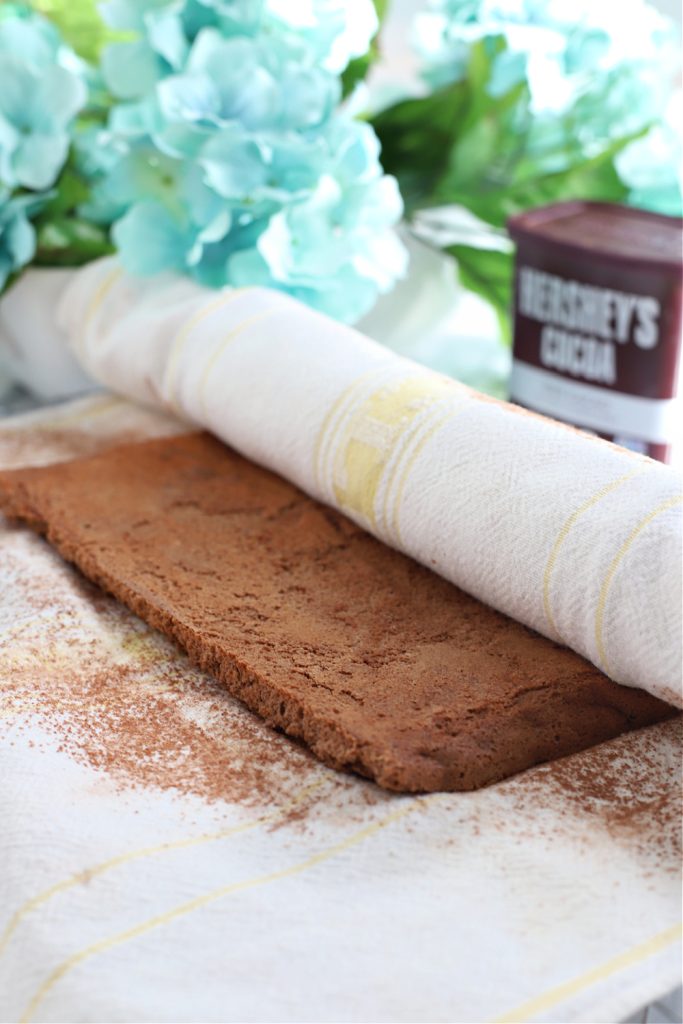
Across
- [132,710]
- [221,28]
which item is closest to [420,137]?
[221,28]

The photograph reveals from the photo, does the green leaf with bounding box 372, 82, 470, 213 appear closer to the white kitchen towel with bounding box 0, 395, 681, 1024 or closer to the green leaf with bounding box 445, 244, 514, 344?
the green leaf with bounding box 445, 244, 514, 344

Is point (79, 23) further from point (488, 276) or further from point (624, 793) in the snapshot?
point (624, 793)

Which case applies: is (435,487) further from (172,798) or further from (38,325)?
(38,325)

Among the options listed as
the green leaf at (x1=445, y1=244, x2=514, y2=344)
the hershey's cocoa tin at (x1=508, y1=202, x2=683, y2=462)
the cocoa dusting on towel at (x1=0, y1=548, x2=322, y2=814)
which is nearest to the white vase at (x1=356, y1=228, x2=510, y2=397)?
the green leaf at (x1=445, y1=244, x2=514, y2=344)

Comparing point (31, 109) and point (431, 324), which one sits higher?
point (31, 109)

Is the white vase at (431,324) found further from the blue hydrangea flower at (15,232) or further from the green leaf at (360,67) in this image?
the blue hydrangea flower at (15,232)

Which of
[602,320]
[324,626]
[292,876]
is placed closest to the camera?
[292,876]

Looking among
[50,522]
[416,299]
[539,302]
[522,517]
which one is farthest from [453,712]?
Result: [416,299]
